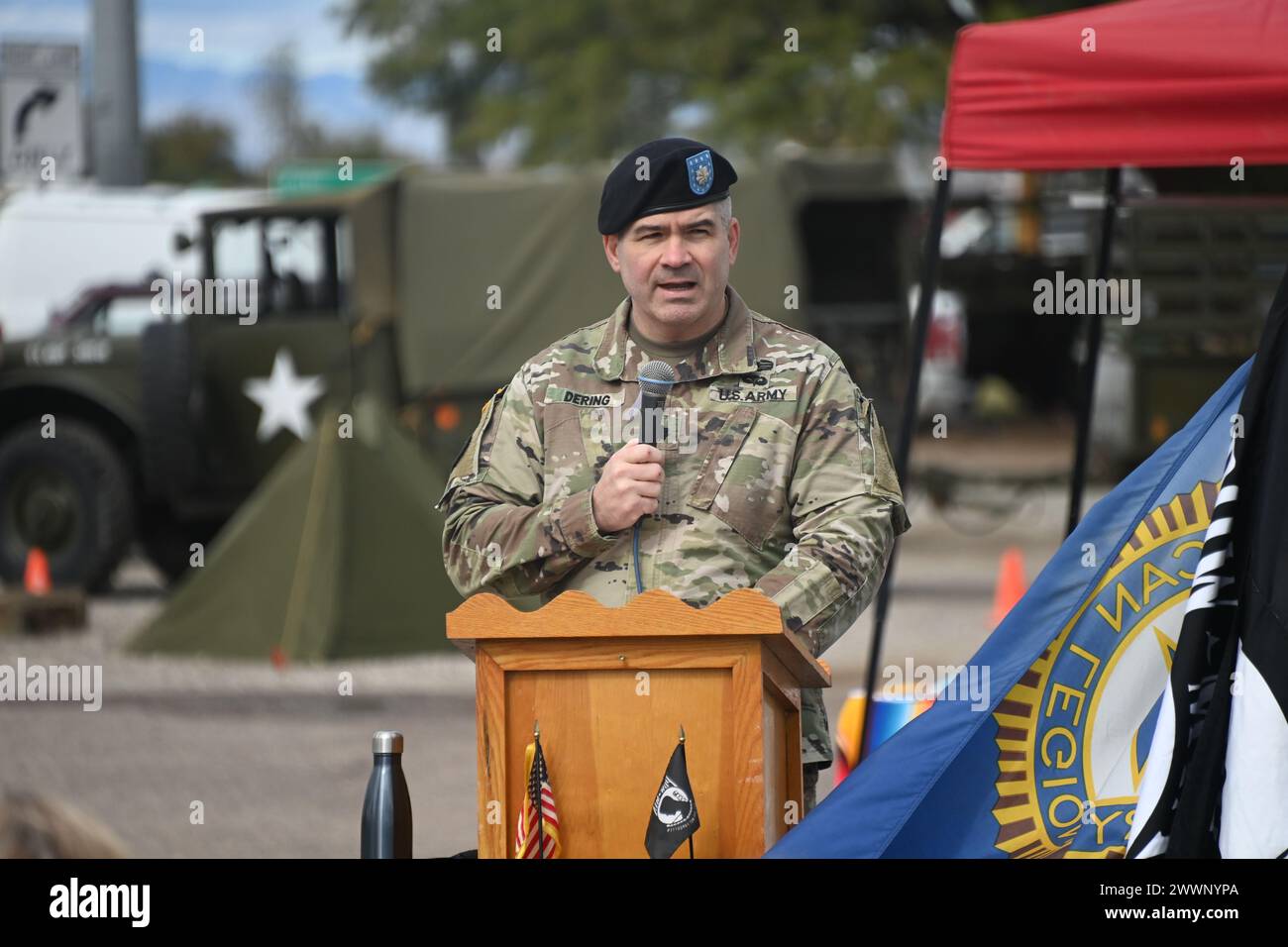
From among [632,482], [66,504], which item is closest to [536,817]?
[632,482]

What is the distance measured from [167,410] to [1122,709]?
10.1m

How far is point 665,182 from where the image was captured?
3.43m

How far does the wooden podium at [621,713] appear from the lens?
303 cm

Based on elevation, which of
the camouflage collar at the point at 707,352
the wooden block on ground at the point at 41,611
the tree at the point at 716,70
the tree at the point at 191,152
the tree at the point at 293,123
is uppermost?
the tree at the point at 293,123

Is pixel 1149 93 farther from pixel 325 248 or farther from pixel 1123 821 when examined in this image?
pixel 325 248

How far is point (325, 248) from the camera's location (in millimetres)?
14109

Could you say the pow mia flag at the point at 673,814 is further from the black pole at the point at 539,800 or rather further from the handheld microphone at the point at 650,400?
the handheld microphone at the point at 650,400

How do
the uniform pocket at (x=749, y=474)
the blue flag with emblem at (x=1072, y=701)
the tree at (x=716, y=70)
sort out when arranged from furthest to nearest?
the tree at (x=716, y=70) → the blue flag with emblem at (x=1072, y=701) → the uniform pocket at (x=749, y=474)

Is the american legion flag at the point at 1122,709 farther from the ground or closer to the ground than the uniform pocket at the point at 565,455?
closer to the ground

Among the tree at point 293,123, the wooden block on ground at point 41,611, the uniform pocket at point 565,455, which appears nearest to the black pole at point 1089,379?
the uniform pocket at point 565,455

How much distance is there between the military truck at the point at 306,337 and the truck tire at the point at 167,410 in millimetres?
43

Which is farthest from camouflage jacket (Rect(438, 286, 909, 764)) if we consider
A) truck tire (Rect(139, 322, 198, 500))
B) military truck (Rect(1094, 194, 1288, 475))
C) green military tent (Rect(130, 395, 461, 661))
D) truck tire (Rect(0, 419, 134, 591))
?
truck tire (Rect(0, 419, 134, 591))

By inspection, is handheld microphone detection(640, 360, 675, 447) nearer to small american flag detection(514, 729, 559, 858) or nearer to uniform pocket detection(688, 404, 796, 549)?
uniform pocket detection(688, 404, 796, 549)
